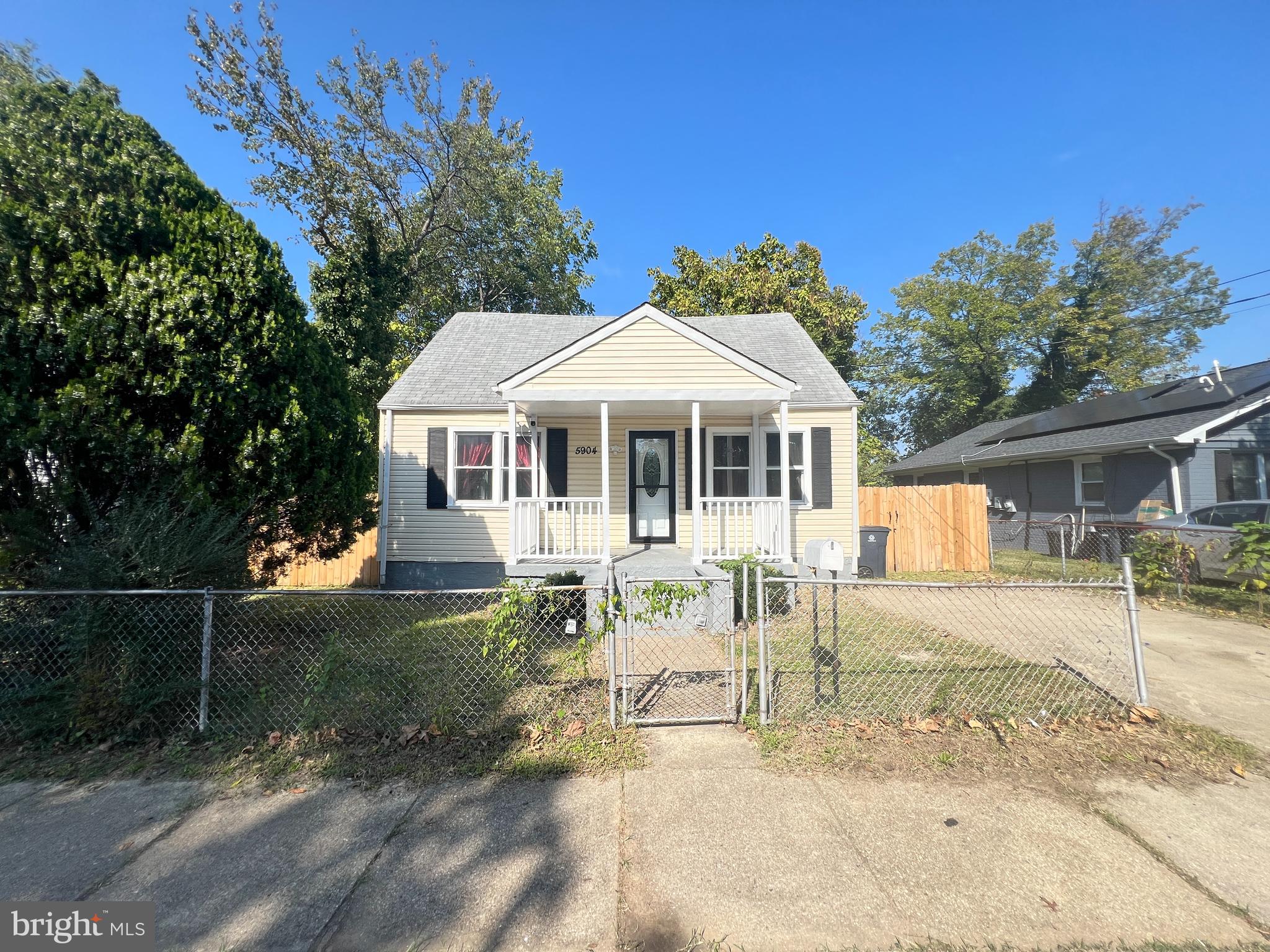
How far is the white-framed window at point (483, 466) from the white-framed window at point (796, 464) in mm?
4278

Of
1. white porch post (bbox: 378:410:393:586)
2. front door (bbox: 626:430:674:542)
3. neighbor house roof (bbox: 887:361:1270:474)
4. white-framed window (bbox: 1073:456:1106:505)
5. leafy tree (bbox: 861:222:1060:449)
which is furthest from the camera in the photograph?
leafy tree (bbox: 861:222:1060:449)

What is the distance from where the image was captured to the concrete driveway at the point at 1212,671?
409 centimetres

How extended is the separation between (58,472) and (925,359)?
3405 cm

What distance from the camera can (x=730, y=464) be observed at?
953 centimetres

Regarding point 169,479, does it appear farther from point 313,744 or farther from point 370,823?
point 370,823

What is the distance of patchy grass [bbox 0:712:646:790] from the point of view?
3.35 m

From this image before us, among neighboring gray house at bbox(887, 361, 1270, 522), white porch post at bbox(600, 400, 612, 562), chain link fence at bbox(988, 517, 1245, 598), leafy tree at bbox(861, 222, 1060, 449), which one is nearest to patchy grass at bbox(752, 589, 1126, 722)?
chain link fence at bbox(988, 517, 1245, 598)

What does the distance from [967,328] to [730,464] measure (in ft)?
87.8

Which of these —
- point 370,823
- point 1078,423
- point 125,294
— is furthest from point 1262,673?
point 1078,423

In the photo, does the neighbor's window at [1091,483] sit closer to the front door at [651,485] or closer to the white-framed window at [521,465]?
the front door at [651,485]

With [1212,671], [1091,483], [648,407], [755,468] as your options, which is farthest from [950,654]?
[1091,483]

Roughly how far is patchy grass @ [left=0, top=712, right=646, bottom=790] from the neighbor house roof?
47.3ft

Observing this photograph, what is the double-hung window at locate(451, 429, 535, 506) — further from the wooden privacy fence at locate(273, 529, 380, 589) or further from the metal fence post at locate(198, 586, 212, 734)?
the metal fence post at locate(198, 586, 212, 734)

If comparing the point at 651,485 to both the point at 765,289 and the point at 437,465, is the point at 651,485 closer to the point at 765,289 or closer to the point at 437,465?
the point at 437,465
